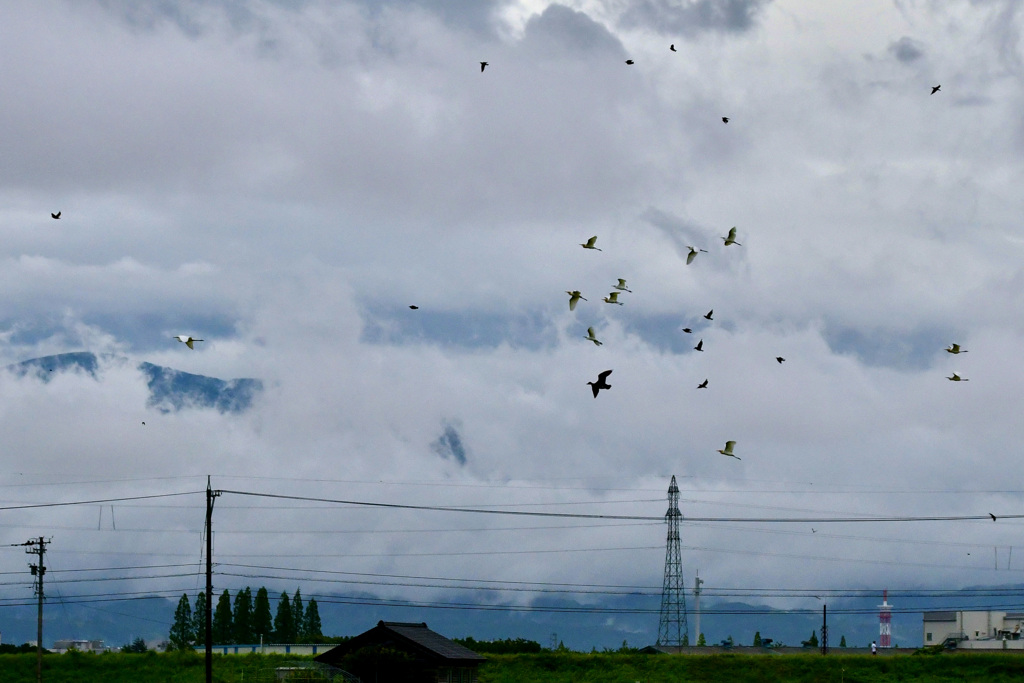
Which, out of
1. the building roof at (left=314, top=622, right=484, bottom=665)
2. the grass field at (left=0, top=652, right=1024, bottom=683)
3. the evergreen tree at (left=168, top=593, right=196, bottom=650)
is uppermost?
the building roof at (left=314, top=622, right=484, bottom=665)

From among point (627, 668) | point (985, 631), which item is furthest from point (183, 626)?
point (985, 631)

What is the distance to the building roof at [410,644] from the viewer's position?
94562mm

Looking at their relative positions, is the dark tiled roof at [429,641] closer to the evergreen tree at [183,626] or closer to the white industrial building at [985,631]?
the white industrial building at [985,631]

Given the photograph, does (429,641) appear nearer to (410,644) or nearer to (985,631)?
(410,644)

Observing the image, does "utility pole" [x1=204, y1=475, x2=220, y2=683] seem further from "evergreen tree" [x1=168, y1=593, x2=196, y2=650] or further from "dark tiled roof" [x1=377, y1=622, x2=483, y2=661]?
"evergreen tree" [x1=168, y1=593, x2=196, y2=650]

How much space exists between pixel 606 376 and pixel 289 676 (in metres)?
48.4

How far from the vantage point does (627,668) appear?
109875 mm

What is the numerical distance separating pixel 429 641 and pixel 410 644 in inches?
120

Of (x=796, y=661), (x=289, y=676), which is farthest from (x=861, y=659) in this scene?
(x=289, y=676)

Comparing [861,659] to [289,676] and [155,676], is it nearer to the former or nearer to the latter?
[289,676]

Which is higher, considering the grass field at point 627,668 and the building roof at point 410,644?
the building roof at point 410,644

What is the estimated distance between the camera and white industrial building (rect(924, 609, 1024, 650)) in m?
153

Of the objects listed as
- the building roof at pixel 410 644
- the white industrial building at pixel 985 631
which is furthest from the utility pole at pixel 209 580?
the white industrial building at pixel 985 631

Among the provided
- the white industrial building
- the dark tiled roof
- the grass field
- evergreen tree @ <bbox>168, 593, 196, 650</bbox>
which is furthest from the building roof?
evergreen tree @ <bbox>168, 593, 196, 650</bbox>
